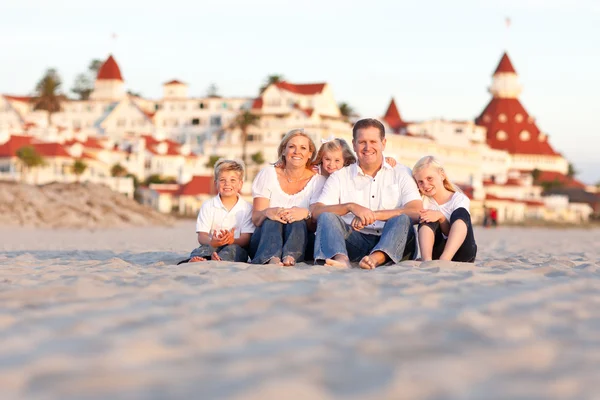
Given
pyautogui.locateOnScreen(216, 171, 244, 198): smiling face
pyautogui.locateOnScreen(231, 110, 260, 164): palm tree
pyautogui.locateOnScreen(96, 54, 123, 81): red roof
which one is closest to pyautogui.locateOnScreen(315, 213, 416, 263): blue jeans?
pyautogui.locateOnScreen(216, 171, 244, 198): smiling face

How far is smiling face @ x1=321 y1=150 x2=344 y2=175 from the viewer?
7.71 meters

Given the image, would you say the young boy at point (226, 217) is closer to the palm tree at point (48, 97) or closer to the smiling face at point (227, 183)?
the smiling face at point (227, 183)

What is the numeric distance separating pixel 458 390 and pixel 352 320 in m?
1.20

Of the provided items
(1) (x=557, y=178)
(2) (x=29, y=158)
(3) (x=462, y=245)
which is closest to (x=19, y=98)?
(2) (x=29, y=158)

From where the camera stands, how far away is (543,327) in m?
3.90

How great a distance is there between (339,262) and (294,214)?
0.63m

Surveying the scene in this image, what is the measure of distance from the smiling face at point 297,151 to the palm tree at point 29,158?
6108cm

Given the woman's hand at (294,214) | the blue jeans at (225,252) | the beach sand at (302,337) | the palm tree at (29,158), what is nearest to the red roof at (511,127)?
the palm tree at (29,158)

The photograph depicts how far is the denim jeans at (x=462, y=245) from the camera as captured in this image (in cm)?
716

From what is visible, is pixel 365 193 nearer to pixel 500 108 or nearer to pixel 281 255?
pixel 281 255

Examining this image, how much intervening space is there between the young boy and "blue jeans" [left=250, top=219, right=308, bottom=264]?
0.26 m

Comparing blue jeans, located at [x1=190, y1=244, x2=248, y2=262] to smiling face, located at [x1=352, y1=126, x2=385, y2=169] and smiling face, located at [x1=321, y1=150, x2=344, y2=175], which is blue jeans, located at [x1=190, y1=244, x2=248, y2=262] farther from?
smiling face, located at [x1=352, y1=126, x2=385, y2=169]

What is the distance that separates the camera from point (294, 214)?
284 inches

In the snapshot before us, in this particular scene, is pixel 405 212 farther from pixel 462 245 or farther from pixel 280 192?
pixel 280 192
